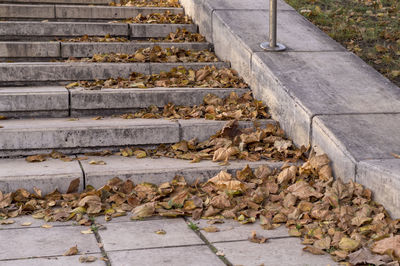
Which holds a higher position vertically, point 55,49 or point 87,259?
point 55,49

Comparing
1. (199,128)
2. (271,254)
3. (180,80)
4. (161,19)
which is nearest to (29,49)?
(180,80)

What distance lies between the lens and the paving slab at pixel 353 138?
3.31 metres

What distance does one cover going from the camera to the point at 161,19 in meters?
6.15

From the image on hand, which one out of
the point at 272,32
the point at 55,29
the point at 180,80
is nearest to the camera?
the point at 272,32

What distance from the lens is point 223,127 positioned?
402cm

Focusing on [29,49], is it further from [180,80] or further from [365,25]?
[365,25]

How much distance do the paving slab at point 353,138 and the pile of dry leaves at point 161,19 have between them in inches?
115

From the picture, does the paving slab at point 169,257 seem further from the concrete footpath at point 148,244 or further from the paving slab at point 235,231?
the paving slab at point 235,231

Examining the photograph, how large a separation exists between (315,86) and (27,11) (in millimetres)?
3529

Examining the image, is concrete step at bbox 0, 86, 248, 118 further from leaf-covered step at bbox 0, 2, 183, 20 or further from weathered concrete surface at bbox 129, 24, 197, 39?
leaf-covered step at bbox 0, 2, 183, 20

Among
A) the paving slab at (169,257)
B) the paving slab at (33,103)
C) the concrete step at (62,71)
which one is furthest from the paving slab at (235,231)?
the concrete step at (62,71)

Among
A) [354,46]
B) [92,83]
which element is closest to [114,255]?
[92,83]

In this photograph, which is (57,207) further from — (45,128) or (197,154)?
(197,154)

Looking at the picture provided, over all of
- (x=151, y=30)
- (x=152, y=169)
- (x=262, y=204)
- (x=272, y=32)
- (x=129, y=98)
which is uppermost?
(x=272, y=32)
